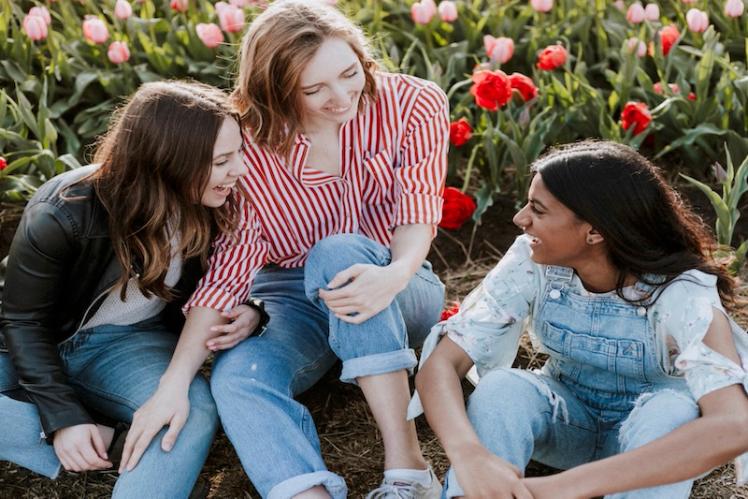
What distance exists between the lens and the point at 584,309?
7.72 ft

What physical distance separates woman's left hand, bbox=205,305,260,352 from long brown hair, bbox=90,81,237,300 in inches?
7.4

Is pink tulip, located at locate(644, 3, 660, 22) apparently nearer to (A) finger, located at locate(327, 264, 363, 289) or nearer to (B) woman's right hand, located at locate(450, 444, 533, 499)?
(A) finger, located at locate(327, 264, 363, 289)

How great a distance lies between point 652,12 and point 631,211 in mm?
2003

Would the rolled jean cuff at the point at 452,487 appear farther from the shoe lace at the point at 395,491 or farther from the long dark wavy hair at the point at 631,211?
the long dark wavy hair at the point at 631,211

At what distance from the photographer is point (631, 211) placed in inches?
87.6

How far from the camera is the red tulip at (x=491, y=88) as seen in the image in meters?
3.38

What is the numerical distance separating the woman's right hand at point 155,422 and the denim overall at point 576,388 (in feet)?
2.03

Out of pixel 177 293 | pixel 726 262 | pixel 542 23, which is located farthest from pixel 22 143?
pixel 726 262

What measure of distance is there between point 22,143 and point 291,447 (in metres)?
1.74

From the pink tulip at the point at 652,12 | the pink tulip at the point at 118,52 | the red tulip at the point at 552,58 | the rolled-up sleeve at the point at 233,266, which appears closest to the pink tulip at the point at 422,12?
the red tulip at the point at 552,58

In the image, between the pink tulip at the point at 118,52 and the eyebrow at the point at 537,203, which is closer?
the eyebrow at the point at 537,203

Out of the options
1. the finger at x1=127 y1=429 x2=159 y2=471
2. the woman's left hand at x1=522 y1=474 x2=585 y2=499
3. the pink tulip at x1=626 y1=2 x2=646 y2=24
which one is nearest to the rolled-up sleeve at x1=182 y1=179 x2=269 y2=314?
the finger at x1=127 y1=429 x2=159 y2=471

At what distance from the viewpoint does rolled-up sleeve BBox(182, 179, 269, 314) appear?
2.58 m

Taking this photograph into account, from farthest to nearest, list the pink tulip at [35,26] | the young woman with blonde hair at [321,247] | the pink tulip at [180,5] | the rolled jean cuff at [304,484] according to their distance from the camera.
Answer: the pink tulip at [180,5] → the pink tulip at [35,26] → the young woman with blonde hair at [321,247] → the rolled jean cuff at [304,484]
